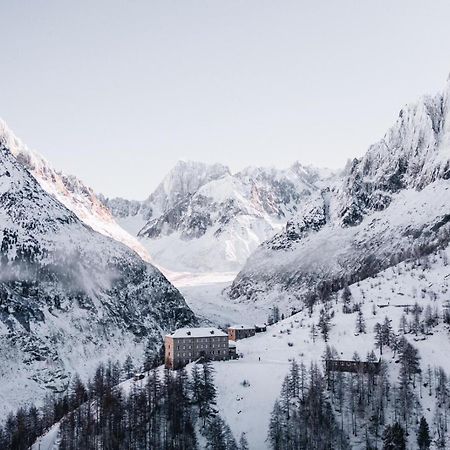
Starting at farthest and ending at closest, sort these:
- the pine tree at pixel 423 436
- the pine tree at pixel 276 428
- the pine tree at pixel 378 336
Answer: the pine tree at pixel 378 336
the pine tree at pixel 276 428
the pine tree at pixel 423 436

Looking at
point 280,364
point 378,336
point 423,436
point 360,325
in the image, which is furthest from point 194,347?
point 423,436

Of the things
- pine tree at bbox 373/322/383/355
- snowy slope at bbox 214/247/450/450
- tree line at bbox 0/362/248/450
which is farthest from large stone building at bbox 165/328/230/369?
pine tree at bbox 373/322/383/355

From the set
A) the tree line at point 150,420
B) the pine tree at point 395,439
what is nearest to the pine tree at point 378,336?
the pine tree at point 395,439

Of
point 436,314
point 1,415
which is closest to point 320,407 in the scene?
point 436,314

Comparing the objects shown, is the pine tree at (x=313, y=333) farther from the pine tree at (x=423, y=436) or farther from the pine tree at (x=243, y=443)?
the pine tree at (x=243, y=443)

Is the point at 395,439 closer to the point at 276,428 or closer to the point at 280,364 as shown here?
the point at 276,428

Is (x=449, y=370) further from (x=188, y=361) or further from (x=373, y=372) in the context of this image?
(x=188, y=361)

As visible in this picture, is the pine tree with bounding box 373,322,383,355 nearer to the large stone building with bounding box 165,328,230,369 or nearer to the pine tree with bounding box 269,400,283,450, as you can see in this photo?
the pine tree with bounding box 269,400,283,450
